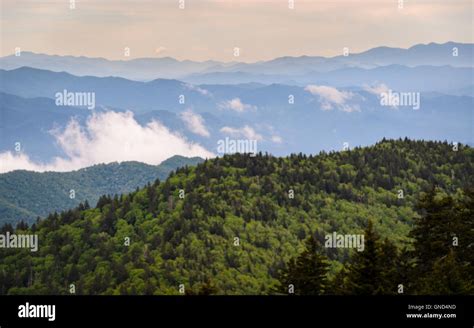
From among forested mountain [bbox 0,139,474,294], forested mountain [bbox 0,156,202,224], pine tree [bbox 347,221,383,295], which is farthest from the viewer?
forested mountain [bbox 0,156,202,224]

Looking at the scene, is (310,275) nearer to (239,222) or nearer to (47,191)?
(239,222)

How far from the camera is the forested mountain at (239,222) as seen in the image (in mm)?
66875

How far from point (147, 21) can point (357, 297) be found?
12000 cm

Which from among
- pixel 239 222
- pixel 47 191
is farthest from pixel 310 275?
pixel 47 191

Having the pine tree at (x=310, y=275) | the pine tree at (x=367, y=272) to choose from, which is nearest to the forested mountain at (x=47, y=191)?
the pine tree at (x=310, y=275)

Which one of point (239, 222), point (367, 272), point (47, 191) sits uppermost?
point (47, 191)

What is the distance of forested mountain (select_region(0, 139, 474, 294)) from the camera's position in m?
66.9

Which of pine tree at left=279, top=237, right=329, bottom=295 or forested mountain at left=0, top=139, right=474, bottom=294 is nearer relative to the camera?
pine tree at left=279, top=237, right=329, bottom=295

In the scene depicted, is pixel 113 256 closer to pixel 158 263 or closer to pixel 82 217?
pixel 158 263

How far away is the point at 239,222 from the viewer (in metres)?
86.9

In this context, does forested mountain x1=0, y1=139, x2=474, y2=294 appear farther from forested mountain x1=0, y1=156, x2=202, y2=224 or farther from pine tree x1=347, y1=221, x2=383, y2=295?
forested mountain x1=0, y1=156, x2=202, y2=224

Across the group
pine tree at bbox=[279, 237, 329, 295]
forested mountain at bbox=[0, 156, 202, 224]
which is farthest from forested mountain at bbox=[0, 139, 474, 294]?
forested mountain at bbox=[0, 156, 202, 224]

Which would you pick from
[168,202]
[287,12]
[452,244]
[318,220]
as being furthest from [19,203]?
[452,244]

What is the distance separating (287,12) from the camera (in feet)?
430
